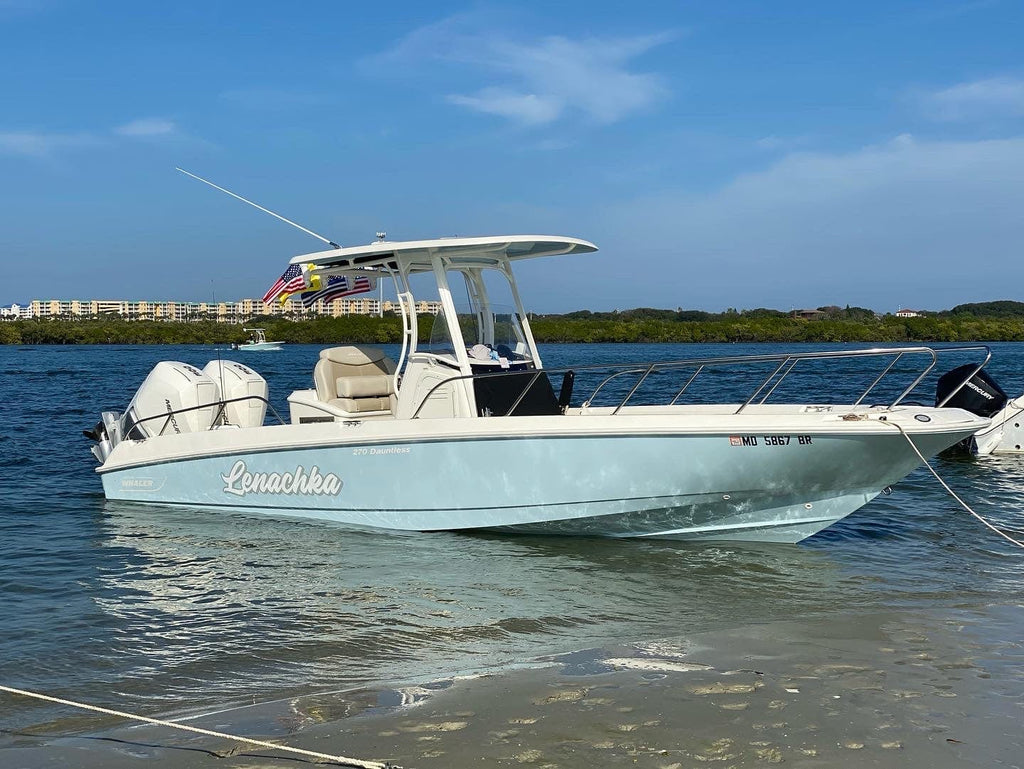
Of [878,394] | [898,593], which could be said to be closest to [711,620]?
[898,593]

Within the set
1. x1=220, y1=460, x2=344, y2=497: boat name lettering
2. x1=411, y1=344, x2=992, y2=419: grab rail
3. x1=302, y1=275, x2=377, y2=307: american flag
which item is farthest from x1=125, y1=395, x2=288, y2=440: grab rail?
x1=411, y1=344, x2=992, y2=419: grab rail

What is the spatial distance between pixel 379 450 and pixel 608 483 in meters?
2.27

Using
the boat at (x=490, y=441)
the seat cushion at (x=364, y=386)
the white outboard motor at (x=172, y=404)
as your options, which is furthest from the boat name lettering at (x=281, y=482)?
the white outboard motor at (x=172, y=404)

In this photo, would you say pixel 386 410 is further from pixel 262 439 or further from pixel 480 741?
pixel 480 741

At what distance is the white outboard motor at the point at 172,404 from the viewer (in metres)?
11.2

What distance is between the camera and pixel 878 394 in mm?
25750

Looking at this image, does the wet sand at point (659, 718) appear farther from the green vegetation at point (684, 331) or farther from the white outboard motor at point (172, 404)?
the green vegetation at point (684, 331)

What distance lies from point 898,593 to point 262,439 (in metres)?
6.20

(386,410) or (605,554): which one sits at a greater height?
(386,410)

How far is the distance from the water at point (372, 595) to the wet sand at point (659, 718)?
1.07ft

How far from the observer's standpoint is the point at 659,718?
461cm

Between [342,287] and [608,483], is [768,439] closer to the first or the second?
[608,483]

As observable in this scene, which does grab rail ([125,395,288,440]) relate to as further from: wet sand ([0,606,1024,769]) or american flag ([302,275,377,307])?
wet sand ([0,606,1024,769])

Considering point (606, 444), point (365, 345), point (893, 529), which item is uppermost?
point (365, 345)
